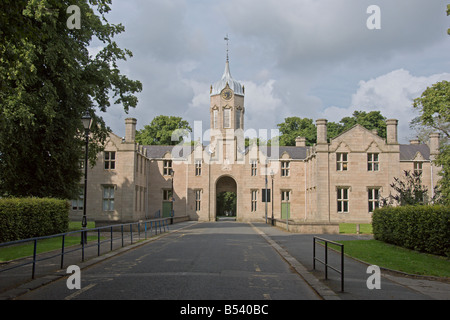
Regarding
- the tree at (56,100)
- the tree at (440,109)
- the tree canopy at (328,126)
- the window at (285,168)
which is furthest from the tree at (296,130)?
the tree at (56,100)

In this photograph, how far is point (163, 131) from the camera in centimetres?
7231

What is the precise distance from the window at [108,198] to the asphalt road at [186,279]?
96.3 feet

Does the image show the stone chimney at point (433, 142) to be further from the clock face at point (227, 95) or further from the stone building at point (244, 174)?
the clock face at point (227, 95)

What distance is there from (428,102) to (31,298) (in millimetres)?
28568

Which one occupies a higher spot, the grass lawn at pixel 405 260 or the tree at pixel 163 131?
the tree at pixel 163 131

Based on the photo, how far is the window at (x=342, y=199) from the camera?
148ft

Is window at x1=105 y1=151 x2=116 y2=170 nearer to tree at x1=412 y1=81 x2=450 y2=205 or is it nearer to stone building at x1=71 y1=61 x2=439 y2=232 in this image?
stone building at x1=71 y1=61 x2=439 y2=232

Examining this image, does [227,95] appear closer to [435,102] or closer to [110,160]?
[110,160]

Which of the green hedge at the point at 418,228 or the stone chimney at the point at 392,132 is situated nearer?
the green hedge at the point at 418,228

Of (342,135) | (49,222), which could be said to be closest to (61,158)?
(49,222)

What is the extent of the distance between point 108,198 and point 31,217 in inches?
957

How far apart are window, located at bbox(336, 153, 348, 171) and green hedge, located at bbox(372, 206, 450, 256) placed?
77.5 feet

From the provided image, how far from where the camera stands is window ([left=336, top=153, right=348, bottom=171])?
1799 inches
